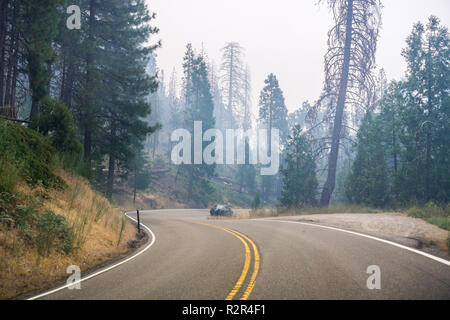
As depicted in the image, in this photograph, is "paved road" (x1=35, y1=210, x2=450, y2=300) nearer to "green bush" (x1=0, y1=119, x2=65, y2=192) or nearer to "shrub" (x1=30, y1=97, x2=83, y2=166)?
"green bush" (x1=0, y1=119, x2=65, y2=192)

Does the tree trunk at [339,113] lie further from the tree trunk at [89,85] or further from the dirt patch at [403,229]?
the tree trunk at [89,85]

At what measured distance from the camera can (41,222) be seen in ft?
26.6

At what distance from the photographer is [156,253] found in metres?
9.02

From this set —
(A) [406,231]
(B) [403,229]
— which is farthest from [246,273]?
(B) [403,229]

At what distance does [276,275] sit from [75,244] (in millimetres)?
6102

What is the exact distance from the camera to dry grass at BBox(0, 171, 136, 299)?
20.5 feet

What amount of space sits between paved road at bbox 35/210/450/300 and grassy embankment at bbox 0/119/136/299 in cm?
143

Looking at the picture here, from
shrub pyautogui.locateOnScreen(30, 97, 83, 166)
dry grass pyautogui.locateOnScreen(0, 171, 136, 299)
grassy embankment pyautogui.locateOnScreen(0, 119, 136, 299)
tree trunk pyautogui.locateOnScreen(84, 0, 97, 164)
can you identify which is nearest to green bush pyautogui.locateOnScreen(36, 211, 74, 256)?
grassy embankment pyautogui.locateOnScreen(0, 119, 136, 299)

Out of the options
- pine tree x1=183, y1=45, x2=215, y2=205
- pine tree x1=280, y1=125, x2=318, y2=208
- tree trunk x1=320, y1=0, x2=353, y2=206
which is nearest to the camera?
tree trunk x1=320, y1=0, x2=353, y2=206

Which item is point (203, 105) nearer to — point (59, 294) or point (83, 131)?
point (83, 131)

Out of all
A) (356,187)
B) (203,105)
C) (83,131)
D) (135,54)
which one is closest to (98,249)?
(83,131)

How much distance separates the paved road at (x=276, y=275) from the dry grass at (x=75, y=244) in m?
1.25

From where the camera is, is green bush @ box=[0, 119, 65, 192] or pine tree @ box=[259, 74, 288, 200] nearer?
green bush @ box=[0, 119, 65, 192]
